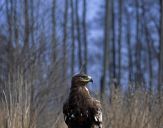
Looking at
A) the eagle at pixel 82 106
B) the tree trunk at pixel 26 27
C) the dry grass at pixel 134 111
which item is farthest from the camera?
the tree trunk at pixel 26 27

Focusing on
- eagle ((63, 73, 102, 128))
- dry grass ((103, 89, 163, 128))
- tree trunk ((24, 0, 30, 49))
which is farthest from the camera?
tree trunk ((24, 0, 30, 49))

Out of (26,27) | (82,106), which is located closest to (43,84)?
(26,27)

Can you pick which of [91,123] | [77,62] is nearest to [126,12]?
[77,62]

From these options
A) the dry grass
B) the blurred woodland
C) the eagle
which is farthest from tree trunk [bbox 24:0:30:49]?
the eagle

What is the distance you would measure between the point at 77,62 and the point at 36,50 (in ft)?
86.5

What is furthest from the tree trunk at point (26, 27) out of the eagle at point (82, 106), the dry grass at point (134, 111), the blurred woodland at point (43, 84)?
the eagle at point (82, 106)

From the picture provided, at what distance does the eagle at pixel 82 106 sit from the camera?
6246mm

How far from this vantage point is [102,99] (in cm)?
973

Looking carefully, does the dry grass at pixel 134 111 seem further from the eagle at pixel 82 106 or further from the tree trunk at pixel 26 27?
the tree trunk at pixel 26 27

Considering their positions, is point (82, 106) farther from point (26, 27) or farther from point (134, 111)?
point (26, 27)

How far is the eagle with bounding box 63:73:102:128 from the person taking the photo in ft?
20.5

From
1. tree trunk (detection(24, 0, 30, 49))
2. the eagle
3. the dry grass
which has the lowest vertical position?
the dry grass

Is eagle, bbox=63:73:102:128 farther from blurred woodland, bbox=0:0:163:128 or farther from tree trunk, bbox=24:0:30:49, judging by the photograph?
tree trunk, bbox=24:0:30:49

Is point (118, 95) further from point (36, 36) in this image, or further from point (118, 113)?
point (36, 36)
